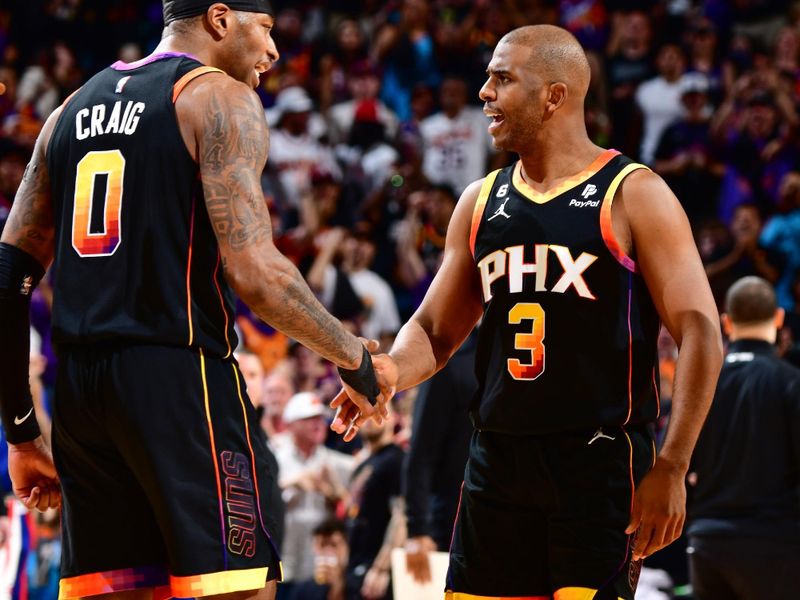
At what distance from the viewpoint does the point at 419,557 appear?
6414 mm

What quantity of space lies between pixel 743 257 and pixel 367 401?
26.4ft

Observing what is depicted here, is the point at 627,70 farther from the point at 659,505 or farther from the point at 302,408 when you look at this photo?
the point at 659,505

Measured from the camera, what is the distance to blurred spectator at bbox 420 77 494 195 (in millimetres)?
13086

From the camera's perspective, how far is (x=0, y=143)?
11938 mm

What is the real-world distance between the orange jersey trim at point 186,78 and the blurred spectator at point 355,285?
25.6 ft

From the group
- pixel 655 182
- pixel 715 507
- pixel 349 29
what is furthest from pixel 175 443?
pixel 349 29

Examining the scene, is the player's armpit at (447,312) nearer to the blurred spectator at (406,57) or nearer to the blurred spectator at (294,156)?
the blurred spectator at (294,156)

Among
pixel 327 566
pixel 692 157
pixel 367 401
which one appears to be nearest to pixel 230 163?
pixel 367 401

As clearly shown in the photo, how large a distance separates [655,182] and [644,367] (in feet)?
1.89

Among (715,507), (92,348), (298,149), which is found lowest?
(715,507)

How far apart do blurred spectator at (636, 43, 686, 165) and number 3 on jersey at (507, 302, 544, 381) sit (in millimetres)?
9392

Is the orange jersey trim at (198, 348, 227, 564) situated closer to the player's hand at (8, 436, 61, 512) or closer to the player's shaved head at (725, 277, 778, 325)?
the player's hand at (8, 436, 61, 512)

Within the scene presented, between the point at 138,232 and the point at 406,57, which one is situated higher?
the point at 406,57

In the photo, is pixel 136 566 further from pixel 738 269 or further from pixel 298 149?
pixel 298 149
